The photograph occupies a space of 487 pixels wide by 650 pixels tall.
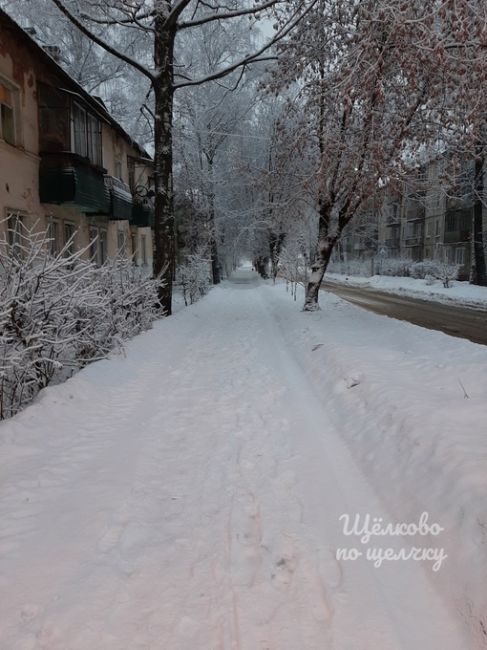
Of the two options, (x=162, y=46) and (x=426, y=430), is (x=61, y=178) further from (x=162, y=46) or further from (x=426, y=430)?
(x=426, y=430)

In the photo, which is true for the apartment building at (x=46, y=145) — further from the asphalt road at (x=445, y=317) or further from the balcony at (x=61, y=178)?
the asphalt road at (x=445, y=317)

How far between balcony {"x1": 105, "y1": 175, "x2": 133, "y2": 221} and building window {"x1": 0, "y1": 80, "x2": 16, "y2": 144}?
166 inches

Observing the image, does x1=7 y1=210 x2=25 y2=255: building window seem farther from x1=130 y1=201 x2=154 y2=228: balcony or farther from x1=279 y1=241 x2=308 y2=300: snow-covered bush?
x1=279 y1=241 x2=308 y2=300: snow-covered bush

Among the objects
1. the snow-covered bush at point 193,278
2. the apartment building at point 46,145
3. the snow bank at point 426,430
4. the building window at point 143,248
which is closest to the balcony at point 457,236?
the building window at point 143,248

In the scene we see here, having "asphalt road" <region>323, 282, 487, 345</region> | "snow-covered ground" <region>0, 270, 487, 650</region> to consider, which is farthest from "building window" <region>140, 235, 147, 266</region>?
"snow-covered ground" <region>0, 270, 487, 650</region>

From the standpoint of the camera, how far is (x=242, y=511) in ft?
10.3

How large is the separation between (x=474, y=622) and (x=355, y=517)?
39.3 inches

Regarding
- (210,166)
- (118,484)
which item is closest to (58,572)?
(118,484)

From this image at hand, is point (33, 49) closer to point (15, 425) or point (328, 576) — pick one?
point (15, 425)

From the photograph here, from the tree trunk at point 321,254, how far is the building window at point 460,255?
29493mm

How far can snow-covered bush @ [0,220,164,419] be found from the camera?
198 inches

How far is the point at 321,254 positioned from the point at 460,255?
30.7 metres

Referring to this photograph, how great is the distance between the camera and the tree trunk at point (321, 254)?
13578mm

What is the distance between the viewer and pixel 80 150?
15.0 m
